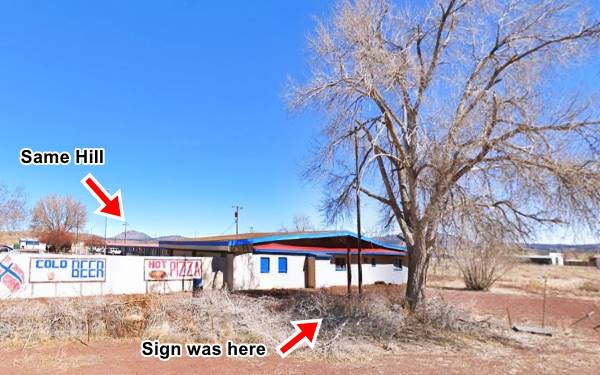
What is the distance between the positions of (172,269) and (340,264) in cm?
1228

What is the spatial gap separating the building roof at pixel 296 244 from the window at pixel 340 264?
2.55 feet

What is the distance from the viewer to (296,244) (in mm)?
31109

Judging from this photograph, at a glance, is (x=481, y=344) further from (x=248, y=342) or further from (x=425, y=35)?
(x=425, y=35)

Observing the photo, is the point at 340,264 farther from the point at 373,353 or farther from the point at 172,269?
the point at 373,353

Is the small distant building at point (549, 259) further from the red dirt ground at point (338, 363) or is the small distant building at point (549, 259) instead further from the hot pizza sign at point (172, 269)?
the red dirt ground at point (338, 363)

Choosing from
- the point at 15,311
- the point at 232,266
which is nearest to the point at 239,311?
the point at 15,311

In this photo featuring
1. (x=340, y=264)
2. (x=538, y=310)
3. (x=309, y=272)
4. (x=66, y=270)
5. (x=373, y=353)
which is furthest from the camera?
(x=340, y=264)

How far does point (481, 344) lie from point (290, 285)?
18.3 metres

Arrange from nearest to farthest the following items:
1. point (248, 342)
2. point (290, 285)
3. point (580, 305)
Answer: point (248, 342), point (580, 305), point (290, 285)

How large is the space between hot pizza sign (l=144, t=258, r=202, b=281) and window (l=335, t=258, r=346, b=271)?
10.1 m

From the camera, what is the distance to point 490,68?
15.0 metres

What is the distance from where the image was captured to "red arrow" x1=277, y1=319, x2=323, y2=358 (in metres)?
11.2

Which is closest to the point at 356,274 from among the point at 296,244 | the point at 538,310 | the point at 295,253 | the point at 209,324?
the point at 296,244

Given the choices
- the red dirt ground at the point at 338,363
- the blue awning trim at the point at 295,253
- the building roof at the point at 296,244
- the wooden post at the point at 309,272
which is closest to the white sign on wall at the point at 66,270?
the building roof at the point at 296,244
